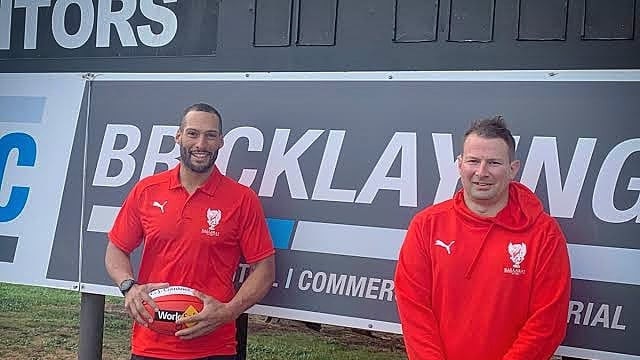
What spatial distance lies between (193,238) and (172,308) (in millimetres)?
242

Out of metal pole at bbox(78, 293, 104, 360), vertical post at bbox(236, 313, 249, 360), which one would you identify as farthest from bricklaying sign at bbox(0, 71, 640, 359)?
vertical post at bbox(236, 313, 249, 360)

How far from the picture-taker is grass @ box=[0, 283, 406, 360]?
215 inches

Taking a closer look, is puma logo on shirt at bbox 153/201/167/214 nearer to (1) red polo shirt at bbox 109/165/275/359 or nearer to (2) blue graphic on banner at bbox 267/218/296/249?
(1) red polo shirt at bbox 109/165/275/359

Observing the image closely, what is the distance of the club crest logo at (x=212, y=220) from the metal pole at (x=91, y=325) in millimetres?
1005

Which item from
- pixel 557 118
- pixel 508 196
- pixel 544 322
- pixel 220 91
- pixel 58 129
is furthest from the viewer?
pixel 58 129

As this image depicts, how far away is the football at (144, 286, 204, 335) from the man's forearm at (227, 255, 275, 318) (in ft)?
0.43

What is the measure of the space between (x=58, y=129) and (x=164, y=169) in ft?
1.90

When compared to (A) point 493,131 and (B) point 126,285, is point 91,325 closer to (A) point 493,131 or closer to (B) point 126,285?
(B) point 126,285

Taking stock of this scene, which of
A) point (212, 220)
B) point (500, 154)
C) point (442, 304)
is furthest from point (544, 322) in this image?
point (212, 220)

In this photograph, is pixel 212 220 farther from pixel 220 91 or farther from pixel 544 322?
pixel 544 322

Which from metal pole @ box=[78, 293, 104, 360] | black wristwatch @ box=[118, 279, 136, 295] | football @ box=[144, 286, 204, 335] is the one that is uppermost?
black wristwatch @ box=[118, 279, 136, 295]

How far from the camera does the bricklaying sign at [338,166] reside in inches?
105

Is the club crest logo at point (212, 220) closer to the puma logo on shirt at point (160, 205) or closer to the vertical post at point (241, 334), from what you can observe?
the puma logo on shirt at point (160, 205)

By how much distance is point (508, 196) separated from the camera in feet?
7.93
